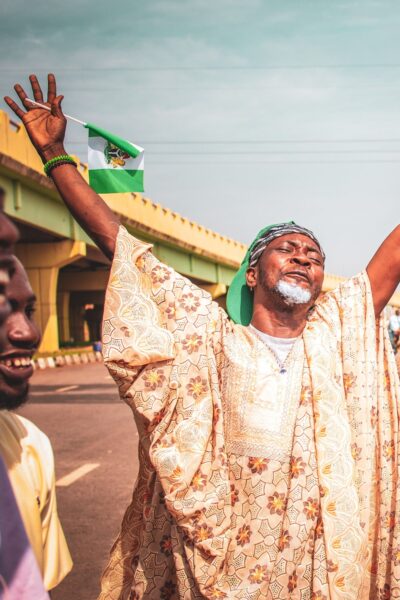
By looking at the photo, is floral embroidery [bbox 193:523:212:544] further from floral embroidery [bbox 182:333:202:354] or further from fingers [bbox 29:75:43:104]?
fingers [bbox 29:75:43:104]

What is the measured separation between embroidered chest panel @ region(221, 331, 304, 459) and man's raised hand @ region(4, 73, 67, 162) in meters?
1.10

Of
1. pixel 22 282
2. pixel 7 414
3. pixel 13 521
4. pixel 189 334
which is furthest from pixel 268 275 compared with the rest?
pixel 13 521

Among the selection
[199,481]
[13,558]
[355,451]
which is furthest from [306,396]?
[13,558]

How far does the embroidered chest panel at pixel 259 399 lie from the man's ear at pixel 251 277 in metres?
0.37

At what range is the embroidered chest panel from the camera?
9.07 ft

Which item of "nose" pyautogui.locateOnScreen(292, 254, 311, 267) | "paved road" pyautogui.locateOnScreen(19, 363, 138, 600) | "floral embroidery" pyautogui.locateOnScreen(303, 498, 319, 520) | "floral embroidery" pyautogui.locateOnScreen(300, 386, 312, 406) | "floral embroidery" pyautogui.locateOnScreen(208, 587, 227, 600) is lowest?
"paved road" pyautogui.locateOnScreen(19, 363, 138, 600)

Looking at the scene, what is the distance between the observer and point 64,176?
299cm

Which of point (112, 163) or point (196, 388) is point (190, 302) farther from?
point (112, 163)

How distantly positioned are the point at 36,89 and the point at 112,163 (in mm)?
755

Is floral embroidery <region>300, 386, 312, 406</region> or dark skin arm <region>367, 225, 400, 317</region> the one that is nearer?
floral embroidery <region>300, 386, 312, 406</region>

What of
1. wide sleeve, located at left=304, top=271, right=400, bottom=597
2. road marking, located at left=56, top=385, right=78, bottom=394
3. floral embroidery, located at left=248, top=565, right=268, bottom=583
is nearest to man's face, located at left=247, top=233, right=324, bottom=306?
wide sleeve, located at left=304, top=271, right=400, bottom=597

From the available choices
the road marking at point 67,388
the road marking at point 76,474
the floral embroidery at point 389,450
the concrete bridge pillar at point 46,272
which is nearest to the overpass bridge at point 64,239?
the concrete bridge pillar at point 46,272

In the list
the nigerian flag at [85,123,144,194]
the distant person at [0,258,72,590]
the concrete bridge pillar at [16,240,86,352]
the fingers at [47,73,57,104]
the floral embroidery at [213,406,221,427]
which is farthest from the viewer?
the concrete bridge pillar at [16,240,86,352]

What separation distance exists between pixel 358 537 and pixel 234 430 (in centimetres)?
59
